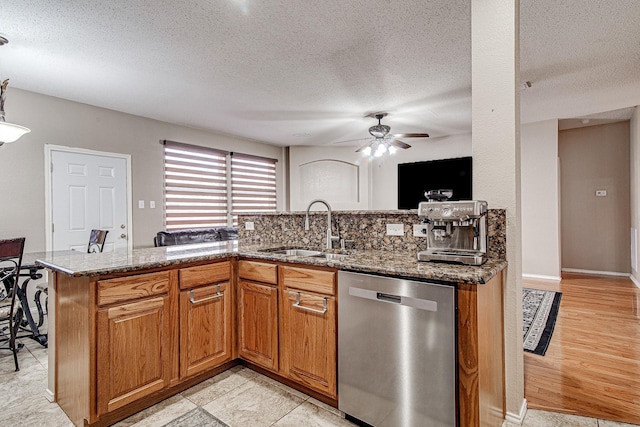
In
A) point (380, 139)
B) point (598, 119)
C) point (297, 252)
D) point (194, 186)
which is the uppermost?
point (598, 119)

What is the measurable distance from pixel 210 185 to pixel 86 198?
197 cm

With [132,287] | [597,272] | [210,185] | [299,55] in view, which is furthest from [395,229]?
[597,272]

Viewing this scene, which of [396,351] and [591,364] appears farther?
[591,364]

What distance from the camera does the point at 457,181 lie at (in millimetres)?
6191

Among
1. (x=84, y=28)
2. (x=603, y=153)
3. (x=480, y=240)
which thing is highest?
(x=84, y=28)

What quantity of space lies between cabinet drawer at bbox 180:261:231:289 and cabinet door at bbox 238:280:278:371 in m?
0.14

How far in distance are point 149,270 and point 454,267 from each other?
162 centimetres

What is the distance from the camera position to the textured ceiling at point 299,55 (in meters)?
2.37

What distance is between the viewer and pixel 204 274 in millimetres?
2125

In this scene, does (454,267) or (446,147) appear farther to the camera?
(446,147)

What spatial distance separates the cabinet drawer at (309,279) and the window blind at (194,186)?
386 cm

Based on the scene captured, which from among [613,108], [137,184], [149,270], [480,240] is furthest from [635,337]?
[137,184]

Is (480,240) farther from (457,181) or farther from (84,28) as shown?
(457,181)

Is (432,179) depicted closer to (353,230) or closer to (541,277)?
(541,277)
